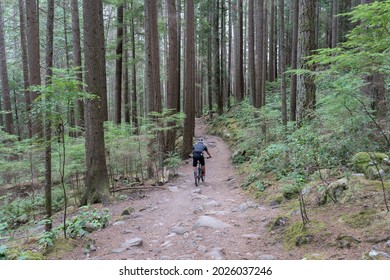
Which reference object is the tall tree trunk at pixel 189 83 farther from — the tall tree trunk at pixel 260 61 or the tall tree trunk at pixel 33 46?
the tall tree trunk at pixel 33 46

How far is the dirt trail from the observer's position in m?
4.51

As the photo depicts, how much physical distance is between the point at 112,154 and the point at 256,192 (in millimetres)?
5441

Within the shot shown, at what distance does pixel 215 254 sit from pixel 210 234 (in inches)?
37.4

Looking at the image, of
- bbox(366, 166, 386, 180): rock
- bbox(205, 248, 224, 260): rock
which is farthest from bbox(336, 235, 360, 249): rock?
bbox(366, 166, 386, 180): rock

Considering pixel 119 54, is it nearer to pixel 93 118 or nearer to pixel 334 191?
pixel 93 118

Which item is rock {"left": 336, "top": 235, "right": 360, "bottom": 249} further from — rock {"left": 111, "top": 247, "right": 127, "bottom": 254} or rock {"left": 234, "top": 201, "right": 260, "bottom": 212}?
rock {"left": 111, "top": 247, "right": 127, "bottom": 254}

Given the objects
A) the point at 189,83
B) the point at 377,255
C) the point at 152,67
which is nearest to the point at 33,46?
the point at 152,67

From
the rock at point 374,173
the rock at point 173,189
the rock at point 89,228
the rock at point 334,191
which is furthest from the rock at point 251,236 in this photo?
the rock at point 173,189

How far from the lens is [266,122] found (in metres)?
12.5

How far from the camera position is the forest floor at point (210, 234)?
13.6 feet

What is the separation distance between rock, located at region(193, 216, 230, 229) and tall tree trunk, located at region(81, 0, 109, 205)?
3508 millimetres

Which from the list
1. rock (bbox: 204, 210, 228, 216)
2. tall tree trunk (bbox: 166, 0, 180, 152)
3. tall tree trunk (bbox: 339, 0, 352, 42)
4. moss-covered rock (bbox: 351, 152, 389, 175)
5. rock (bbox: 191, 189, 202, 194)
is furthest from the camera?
tall tree trunk (bbox: 339, 0, 352, 42)

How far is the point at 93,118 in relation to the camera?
8195mm

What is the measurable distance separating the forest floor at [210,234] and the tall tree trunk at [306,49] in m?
2.83
